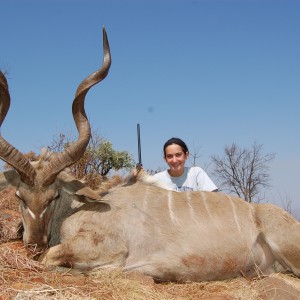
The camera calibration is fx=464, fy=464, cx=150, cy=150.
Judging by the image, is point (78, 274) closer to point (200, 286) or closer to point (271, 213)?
point (200, 286)

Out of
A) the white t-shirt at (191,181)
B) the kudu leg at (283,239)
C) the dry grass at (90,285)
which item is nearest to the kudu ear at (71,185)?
the dry grass at (90,285)

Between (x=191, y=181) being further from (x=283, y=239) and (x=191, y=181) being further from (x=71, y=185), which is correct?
(x=71, y=185)

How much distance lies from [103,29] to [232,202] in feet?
6.34

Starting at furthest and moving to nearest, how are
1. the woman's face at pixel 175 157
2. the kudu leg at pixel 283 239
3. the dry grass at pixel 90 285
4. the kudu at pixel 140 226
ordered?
the woman's face at pixel 175 157
the kudu leg at pixel 283 239
the kudu at pixel 140 226
the dry grass at pixel 90 285

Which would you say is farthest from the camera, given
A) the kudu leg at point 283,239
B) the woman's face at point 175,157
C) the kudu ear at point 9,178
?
the woman's face at point 175,157

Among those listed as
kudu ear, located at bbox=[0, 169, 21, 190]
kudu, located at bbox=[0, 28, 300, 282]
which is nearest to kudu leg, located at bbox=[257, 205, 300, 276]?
kudu, located at bbox=[0, 28, 300, 282]

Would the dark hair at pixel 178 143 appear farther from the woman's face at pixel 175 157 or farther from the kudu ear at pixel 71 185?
the kudu ear at pixel 71 185

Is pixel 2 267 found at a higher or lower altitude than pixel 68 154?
lower

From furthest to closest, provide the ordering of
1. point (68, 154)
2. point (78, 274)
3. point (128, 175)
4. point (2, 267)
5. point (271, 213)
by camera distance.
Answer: point (128, 175) < point (271, 213) < point (68, 154) < point (78, 274) < point (2, 267)

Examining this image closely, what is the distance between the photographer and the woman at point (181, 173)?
4.97 m

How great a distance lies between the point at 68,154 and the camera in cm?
374

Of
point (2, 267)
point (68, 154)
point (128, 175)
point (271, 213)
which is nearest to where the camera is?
point (2, 267)

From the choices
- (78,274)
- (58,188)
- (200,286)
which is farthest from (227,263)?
(58,188)

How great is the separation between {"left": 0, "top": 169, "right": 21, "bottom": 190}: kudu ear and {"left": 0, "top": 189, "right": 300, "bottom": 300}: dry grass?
1.61ft
